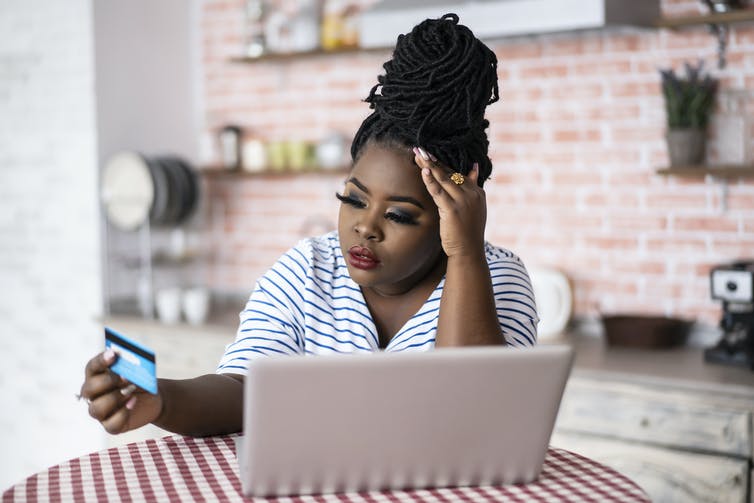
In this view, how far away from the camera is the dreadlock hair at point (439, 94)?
1604 millimetres

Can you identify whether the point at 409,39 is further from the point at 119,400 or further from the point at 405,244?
the point at 119,400

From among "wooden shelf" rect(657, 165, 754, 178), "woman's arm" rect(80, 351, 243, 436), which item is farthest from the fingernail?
"wooden shelf" rect(657, 165, 754, 178)

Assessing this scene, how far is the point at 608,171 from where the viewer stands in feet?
10.8

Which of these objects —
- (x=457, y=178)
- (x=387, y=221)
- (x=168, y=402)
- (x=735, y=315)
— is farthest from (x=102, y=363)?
(x=735, y=315)

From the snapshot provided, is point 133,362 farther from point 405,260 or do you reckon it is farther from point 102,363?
point 405,260

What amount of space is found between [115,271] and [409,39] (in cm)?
258

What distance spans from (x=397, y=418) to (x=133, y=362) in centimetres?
35

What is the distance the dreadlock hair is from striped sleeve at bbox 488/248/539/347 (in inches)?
7.7

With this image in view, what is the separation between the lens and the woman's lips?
155cm

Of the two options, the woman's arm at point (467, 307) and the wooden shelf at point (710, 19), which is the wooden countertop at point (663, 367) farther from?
the woman's arm at point (467, 307)

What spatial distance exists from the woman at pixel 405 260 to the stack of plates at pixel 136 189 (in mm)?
2145

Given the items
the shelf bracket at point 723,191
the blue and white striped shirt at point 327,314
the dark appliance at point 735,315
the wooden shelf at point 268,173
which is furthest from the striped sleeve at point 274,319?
the wooden shelf at point 268,173

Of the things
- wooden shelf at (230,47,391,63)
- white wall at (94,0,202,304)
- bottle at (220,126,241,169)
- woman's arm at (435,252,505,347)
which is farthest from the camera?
bottle at (220,126,241,169)

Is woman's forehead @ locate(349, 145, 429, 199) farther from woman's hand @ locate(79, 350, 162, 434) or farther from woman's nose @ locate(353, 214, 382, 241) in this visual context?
woman's hand @ locate(79, 350, 162, 434)
